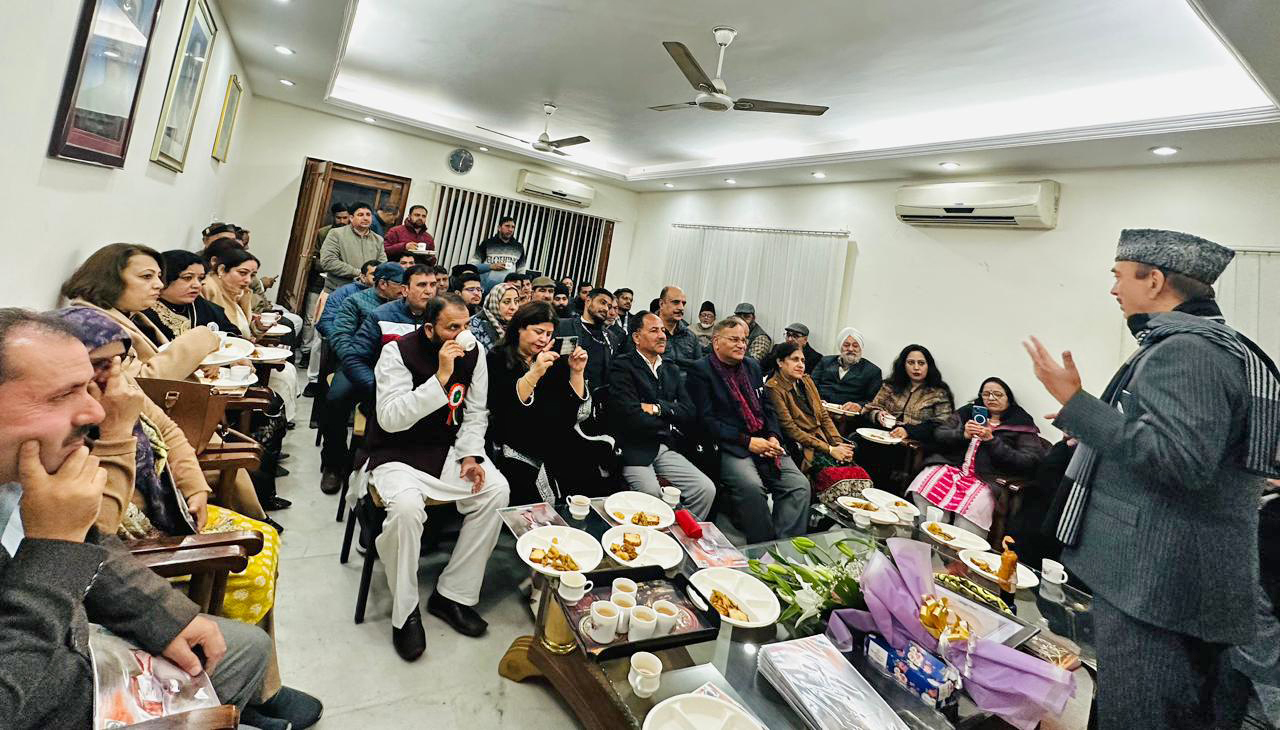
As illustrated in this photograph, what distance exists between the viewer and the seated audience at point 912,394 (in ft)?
13.4

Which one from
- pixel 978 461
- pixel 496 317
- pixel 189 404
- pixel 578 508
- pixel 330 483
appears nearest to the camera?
pixel 189 404

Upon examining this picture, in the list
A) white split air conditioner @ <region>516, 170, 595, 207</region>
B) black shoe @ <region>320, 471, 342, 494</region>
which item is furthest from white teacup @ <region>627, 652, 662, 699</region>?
white split air conditioner @ <region>516, 170, 595, 207</region>

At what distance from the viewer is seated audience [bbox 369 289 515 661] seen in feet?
5.99

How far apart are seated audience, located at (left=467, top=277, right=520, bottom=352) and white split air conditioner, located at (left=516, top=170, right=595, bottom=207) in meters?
3.80

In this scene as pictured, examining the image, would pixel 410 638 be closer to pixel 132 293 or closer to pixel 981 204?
pixel 132 293

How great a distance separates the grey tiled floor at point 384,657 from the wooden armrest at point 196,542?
1.96 feet

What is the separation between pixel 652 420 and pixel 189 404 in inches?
70.7

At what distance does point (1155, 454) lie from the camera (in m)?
1.16

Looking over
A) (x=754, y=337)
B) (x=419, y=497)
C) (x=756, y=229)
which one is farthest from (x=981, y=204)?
(x=419, y=497)

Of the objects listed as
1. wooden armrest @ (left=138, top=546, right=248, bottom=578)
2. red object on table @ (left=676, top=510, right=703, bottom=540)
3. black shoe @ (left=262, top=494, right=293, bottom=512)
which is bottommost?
black shoe @ (left=262, top=494, right=293, bottom=512)

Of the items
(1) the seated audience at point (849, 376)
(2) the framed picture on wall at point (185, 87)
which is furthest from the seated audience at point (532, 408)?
(1) the seated audience at point (849, 376)

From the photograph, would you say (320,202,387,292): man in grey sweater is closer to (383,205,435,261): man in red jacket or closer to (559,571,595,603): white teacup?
(383,205,435,261): man in red jacket

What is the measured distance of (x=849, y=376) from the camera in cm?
468

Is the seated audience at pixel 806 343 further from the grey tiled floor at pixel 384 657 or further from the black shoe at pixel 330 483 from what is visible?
the black shoe at pixel 330 483
